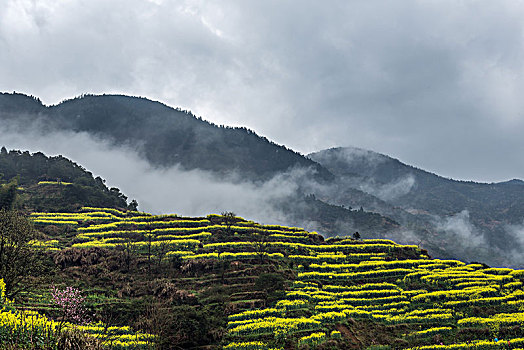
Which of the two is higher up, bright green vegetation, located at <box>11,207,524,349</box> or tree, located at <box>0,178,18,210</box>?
tree, located at <box>0,178,18,210</box>

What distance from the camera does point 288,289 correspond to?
119ft

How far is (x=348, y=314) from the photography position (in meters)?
30.9

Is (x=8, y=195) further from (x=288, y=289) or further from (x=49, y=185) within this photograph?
(x=288, y=289)

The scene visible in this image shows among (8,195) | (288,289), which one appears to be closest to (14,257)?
(288,289)

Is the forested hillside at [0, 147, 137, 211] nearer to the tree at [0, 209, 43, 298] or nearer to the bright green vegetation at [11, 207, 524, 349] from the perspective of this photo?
the bright green vegetation at [11, 207, 524, 349]

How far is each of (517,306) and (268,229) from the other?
36.5 meters

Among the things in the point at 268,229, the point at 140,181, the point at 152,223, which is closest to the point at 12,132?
the point at 140,181

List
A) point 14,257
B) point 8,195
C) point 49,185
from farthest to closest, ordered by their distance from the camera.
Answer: point 49,185
point 8,195
point 14,257

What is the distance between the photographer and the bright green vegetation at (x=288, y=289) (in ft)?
87.7

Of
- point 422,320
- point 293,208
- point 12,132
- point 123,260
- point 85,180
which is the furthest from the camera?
point 12,132

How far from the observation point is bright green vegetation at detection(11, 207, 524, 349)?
26.7 m

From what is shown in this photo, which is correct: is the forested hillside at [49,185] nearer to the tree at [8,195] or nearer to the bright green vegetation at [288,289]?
the tree at [8,195]

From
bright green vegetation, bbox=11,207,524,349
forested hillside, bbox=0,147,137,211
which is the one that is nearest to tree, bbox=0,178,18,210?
forested hillside, bbox=0,147,137,211

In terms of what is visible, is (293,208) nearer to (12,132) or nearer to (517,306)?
(517,306)
